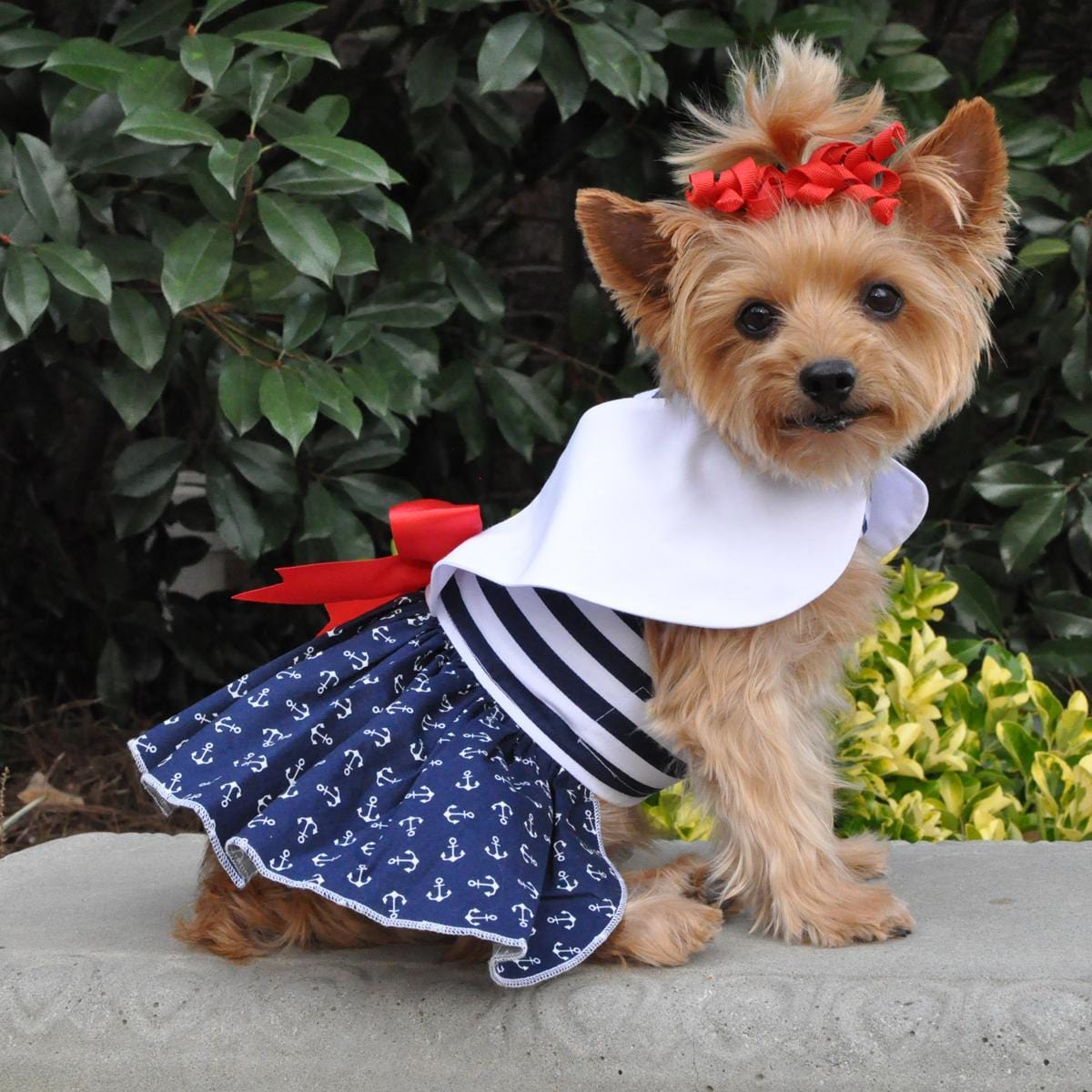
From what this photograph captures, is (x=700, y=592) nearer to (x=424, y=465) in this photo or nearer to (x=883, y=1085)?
(x=883, y=1085)

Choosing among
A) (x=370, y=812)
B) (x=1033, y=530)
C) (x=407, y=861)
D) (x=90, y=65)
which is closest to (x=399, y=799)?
(x=370, y=812)

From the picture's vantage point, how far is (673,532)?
224 centimetres

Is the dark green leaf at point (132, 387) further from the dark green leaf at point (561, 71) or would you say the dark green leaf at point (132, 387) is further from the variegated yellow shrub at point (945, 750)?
the variegated yellow shrub at point (945, 750)

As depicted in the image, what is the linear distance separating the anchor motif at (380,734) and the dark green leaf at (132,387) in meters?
1.07

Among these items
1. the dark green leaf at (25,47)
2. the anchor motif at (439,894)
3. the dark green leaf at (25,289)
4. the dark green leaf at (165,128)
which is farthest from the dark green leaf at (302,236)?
the anchor motif at (439,894)

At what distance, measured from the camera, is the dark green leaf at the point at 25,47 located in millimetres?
2861

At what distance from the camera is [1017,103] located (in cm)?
381

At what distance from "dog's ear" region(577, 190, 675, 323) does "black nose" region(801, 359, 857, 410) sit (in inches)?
12.9

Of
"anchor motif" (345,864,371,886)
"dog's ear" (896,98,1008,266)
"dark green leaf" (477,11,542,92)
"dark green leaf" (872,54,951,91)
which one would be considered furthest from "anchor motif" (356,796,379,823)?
"dark green leaf" (872,54,951,91)

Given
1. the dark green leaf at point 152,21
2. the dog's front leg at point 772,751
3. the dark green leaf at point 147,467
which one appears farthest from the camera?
the dark green leaf at point 147,467

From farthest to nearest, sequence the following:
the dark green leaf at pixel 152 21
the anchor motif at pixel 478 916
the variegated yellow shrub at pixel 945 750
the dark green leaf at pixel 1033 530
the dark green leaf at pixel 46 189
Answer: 1. the dark green leaf at pixel 1033 530
2. the variegated yellow shrub at pixel 945 750
3. the dark green leaf at pixel 152 21
4. the dark green leaf at pixel 46 189
5. the anchor motif at pixel 478 916

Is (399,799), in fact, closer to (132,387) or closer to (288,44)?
(132,387)

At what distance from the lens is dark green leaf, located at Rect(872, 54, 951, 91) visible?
11.4 feet

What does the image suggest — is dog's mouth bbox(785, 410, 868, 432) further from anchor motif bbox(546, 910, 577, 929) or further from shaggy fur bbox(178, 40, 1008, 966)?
anchor motif bbox(546, 910, 577, 929)
